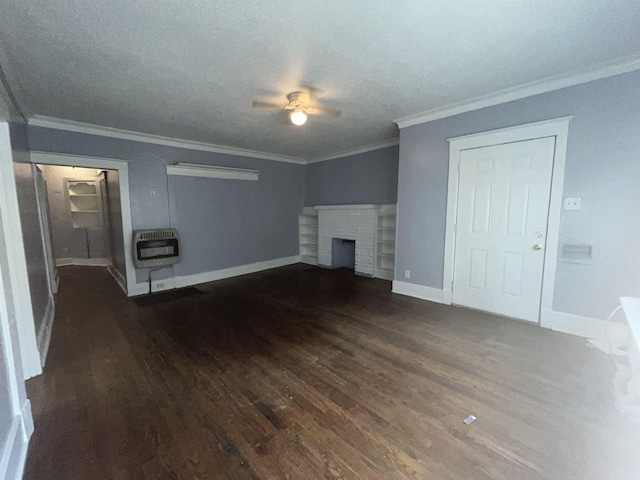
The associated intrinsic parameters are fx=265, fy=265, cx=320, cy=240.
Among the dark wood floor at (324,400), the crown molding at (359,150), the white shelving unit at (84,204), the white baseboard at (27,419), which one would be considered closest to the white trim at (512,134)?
the crown molding at (359,150)

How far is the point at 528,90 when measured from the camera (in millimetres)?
2814

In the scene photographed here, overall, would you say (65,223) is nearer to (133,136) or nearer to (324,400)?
(133,136)

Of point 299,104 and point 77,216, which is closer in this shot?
point 299,104

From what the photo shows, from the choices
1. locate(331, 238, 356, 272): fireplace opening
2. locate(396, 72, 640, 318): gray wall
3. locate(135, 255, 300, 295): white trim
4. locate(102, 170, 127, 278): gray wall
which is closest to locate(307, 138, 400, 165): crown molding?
locate(396, 72, 640, 318): gray wall

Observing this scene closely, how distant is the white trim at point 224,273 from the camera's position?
4.62 meters

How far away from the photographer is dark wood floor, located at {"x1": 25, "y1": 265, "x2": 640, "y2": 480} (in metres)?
1.40

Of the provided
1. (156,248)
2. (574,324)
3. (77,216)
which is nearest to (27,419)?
(156,248)

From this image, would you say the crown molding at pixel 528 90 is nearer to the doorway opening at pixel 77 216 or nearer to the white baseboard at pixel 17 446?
the white baseboard at pixel 17 446

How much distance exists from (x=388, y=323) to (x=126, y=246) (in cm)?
408

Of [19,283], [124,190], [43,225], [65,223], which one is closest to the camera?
[19,283]

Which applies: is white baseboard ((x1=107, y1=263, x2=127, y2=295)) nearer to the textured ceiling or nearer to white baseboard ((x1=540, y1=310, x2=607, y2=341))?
the textured ceiling

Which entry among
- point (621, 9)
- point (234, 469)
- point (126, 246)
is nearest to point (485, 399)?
point (234, 469)

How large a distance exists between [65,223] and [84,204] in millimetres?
616

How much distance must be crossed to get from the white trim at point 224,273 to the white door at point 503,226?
3879mm
